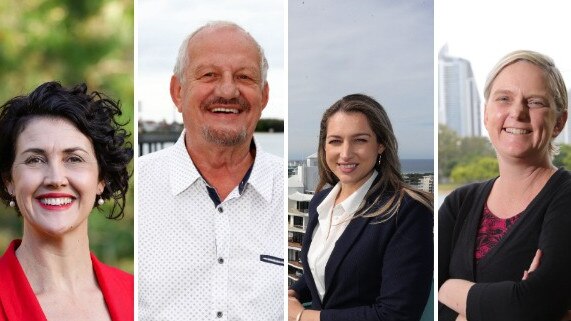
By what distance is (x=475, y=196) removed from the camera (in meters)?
3.97

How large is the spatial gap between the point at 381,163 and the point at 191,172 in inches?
36.3

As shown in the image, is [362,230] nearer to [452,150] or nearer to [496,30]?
[452,150]

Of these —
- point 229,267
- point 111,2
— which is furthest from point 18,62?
point 229,267

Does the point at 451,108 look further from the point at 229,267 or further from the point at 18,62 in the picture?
the point at 18,62

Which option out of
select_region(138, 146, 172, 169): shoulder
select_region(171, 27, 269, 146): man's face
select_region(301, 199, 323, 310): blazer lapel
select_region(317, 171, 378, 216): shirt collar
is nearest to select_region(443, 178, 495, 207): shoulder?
select_region(317, 171, 378, 216): shirt collar

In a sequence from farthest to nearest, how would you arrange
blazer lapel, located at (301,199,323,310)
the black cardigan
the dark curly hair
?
1. blazer lapel, located at (301,199,323,310)
2. the dark curly hair
3. the black cardigan

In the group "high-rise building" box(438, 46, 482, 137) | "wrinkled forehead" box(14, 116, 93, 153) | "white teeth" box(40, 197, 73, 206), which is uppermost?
"high-rise building" box(438, 46, 482, 137)

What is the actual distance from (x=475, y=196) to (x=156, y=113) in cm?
161

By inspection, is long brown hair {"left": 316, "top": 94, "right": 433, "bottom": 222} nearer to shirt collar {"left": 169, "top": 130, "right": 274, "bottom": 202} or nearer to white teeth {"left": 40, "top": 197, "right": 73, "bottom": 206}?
shirt collar {"left": 169, "top": 130, "right": 274, "bottom": 202}

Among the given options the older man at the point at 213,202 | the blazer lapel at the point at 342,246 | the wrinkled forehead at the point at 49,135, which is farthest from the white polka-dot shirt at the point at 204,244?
the wrinkled forehead at the point at 49,135

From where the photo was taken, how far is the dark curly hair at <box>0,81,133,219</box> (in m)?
3.83

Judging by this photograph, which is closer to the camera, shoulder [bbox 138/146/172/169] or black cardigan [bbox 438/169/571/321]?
black cardigan [bbox 438/169/571/321]

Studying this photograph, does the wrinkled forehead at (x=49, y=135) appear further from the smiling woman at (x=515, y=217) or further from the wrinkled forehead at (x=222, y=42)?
the smiling woman at (x=515, y=217)

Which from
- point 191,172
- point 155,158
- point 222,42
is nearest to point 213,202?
point 191,172
